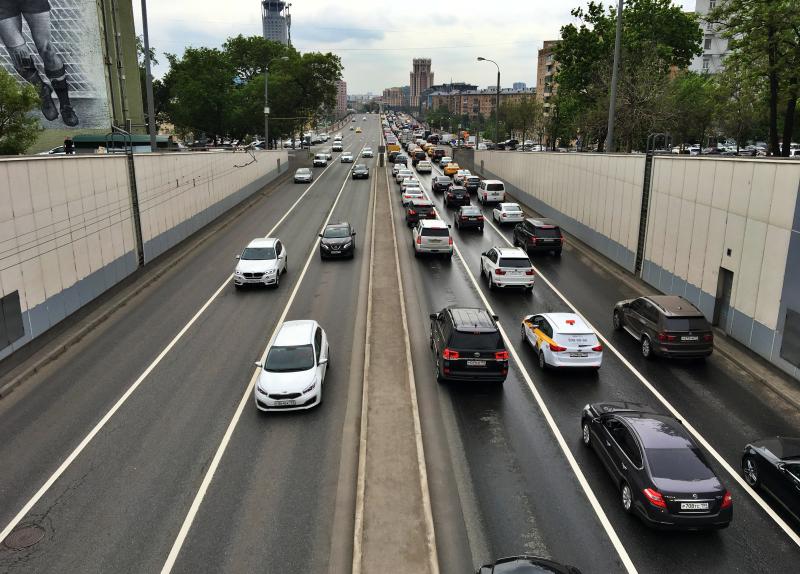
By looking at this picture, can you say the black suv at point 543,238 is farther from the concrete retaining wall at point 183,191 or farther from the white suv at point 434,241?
the concrete retaining wall at point 183,191

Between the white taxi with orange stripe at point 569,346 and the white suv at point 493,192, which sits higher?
the white suv at point 493,192

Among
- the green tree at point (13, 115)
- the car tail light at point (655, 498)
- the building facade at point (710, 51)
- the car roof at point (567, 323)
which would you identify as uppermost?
the building facade at point (710, 51)

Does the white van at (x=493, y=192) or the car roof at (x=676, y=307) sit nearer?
the car roof at (x=676, y=307)

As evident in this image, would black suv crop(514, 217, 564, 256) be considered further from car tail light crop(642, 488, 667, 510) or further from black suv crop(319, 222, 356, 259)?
car tail light crop(642, 488, 667, 510)

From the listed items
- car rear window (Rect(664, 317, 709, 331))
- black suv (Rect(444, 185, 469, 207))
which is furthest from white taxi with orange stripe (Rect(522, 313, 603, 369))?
black suv (Rect(444, 185, 469, 207))

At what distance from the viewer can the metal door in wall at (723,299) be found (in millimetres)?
18203

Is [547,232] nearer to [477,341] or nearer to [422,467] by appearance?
Answer: [477,341]

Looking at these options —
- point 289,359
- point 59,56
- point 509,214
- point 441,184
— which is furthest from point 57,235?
point 59,56

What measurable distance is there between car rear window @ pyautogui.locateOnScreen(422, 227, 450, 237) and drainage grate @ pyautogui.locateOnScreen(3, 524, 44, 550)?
20622 mm

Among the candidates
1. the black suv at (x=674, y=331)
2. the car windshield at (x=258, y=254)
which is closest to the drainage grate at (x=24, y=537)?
the black suv at (x=674, y=331)

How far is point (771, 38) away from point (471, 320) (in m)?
27.3

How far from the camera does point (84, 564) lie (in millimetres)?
8789

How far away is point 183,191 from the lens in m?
31.7

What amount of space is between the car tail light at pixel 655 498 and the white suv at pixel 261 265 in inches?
679
